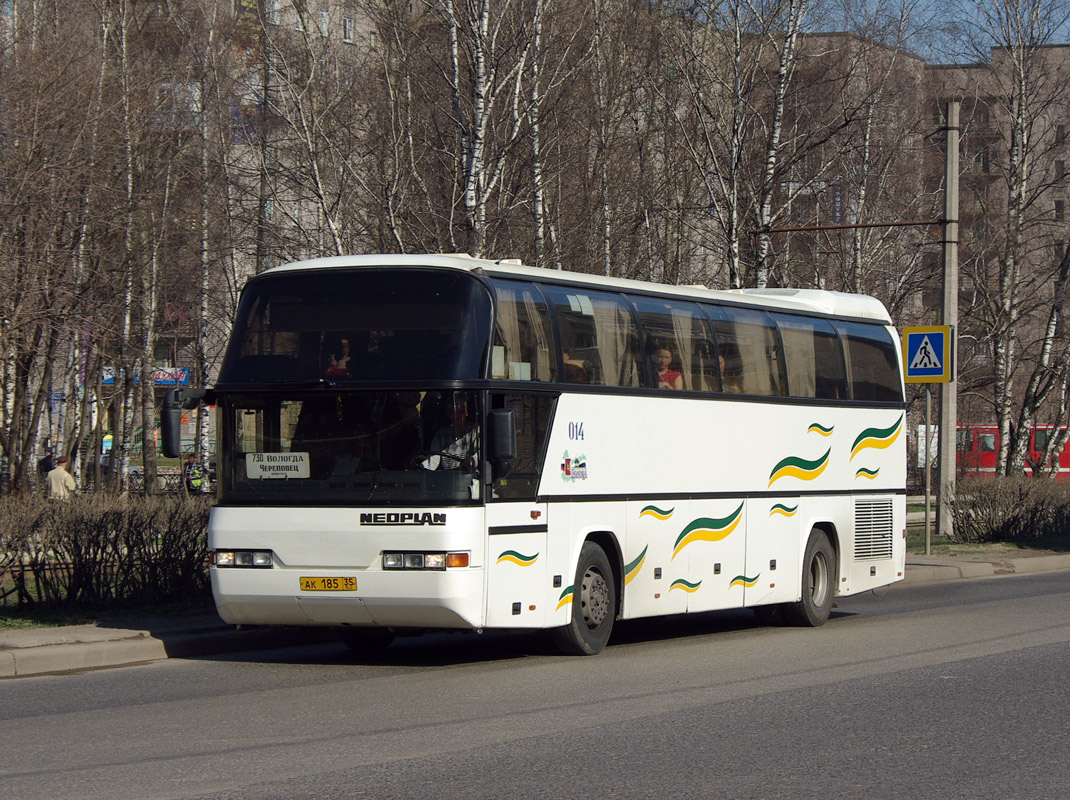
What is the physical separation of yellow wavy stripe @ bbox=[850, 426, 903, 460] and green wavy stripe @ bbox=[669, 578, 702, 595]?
378cm

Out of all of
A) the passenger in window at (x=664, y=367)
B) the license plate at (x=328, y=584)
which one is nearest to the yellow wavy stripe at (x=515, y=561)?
the license plate at (x=328, y=584)

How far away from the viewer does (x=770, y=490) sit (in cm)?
1580

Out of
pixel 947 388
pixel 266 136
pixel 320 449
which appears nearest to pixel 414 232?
pixel 266 136

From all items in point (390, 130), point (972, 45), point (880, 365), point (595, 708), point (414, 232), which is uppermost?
point (972, 45)

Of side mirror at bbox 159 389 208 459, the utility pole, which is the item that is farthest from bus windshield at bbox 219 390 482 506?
the utility pole

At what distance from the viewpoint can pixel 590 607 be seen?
12992mm

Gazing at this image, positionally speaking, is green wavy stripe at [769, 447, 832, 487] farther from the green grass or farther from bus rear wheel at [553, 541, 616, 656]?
the green grass

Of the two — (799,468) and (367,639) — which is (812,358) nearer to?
(799,468)

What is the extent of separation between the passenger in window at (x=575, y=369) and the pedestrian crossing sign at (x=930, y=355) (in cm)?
1156

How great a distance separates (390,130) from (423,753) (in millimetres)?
21304

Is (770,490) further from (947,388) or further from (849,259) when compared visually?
(849,259)

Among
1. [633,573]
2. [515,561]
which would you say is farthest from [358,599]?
[633,573]

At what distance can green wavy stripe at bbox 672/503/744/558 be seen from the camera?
1431cm

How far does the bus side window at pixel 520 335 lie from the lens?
39.6 ft
